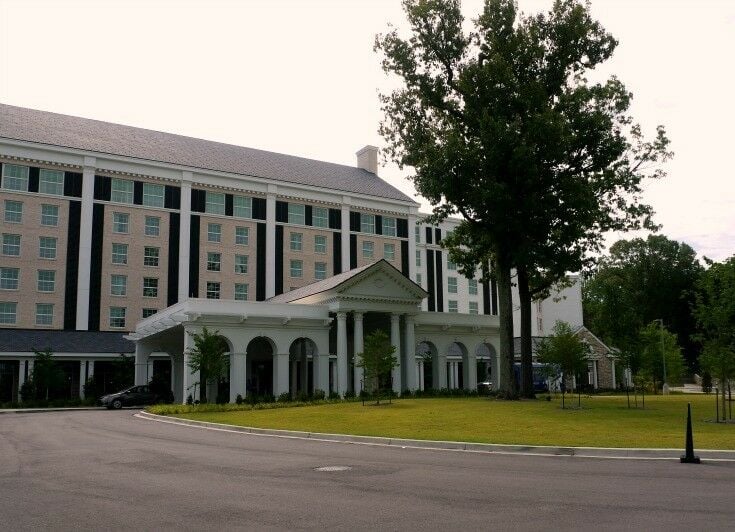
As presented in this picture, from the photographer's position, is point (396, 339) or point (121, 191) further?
point (121, 191)

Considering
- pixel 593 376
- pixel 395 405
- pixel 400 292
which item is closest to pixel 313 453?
pixel 395 405

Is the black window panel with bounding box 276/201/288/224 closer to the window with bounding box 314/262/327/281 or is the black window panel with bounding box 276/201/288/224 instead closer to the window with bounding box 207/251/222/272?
the window with bounding box 314/262/327/281

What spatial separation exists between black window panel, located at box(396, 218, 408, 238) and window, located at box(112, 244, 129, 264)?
2844cm

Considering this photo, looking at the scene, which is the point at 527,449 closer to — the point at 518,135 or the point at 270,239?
the point at 518,135

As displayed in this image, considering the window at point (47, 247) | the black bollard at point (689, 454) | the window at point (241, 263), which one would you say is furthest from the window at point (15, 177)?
the black bollard at point (689, 454)

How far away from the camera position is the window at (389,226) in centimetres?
7244

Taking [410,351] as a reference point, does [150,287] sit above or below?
above

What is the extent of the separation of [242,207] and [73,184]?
14676mm

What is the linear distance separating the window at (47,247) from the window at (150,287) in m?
7.43

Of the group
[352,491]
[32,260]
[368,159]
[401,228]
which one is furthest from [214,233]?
[352,491]

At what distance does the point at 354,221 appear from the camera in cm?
7012

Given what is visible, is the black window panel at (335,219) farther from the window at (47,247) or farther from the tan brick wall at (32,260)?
the window at (47,247)

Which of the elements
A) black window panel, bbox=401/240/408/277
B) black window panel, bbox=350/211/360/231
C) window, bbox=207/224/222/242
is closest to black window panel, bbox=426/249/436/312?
black window panel, bbox=401/240/408/277

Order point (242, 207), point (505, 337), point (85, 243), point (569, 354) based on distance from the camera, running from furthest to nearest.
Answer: point (242, 207), point (85, 243), point (505, 337), point (569, 354)
